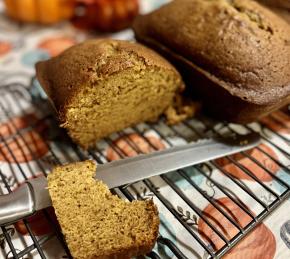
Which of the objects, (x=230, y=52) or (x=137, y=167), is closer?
(x=137, y=167)

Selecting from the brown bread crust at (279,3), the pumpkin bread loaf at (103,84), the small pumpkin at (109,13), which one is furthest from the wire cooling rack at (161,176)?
the small pumpkin at (109,13)

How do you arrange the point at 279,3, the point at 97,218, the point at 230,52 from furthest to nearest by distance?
the point at 279,3 < the point at 230,52 < the point at 97,218

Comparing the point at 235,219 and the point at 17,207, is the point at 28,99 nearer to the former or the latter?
the point at 17,207

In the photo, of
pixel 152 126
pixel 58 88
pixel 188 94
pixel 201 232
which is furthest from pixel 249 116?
pixel 58 88

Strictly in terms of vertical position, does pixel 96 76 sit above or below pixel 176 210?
above

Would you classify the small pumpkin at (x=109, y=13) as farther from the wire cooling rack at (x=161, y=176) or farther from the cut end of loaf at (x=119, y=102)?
the cut end of loaf at (x=119, y=102)

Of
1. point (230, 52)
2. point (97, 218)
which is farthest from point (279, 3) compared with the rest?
point (97, 218)

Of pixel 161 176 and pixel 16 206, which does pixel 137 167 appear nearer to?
pixel 161 176
